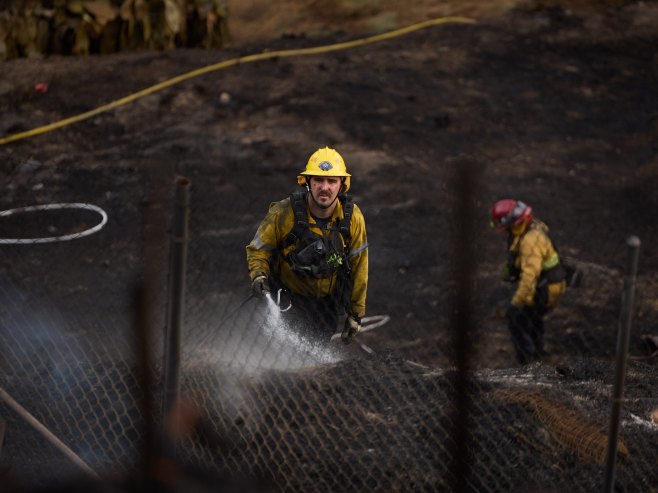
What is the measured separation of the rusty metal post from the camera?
4234mm

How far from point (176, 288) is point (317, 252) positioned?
8.43 ft

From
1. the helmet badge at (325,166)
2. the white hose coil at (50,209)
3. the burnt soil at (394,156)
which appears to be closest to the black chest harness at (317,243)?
the helmet badge at (325,166)

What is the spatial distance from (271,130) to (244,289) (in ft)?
11.3

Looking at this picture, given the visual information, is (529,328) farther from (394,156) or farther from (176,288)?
(176,288)

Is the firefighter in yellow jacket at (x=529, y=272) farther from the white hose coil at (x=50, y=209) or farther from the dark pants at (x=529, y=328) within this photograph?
the white hose coil at (x=50, y=209)

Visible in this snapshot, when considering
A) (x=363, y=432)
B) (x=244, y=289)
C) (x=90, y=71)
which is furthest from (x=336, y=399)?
(x=90, y=71)

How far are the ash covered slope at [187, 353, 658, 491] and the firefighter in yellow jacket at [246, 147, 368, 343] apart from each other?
1.61 ft

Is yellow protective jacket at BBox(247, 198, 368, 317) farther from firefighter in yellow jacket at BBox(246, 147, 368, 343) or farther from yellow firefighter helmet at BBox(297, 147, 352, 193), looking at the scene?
yellow firefighter helmet at BBox(297, 147, 352, 193)

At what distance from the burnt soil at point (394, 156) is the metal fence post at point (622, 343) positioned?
304 cm

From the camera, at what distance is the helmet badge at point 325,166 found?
6.92 m

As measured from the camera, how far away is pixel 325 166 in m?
6.92

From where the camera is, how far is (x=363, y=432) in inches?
245

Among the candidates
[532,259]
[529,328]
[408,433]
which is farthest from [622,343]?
[529,328]

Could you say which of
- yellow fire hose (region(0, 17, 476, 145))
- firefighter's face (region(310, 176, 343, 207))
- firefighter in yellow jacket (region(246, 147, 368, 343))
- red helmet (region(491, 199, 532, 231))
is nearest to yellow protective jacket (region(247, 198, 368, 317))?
firefighter in yellow jacket (region(246, 147, 368, 343))
